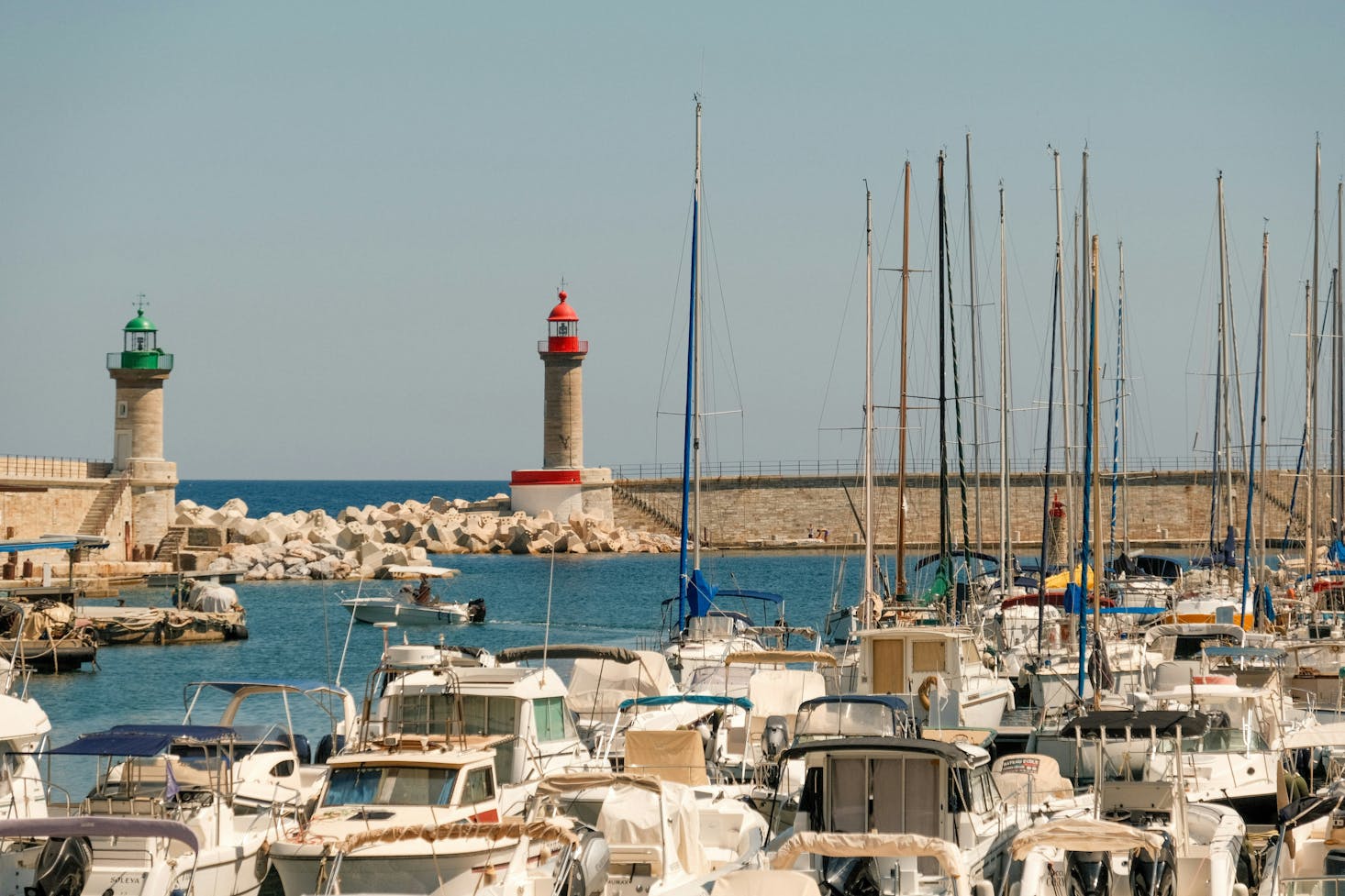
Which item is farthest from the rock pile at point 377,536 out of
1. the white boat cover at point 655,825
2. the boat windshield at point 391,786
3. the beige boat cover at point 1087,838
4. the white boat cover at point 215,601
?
the beige boat cover at point 1087,838

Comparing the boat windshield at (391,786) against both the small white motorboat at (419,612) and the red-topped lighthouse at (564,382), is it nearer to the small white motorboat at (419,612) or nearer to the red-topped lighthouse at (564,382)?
the small white motorboat at (419,612)

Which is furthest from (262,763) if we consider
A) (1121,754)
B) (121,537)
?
(121,537)

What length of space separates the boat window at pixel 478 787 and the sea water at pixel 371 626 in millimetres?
5131

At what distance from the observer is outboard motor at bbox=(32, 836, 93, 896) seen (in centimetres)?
1305

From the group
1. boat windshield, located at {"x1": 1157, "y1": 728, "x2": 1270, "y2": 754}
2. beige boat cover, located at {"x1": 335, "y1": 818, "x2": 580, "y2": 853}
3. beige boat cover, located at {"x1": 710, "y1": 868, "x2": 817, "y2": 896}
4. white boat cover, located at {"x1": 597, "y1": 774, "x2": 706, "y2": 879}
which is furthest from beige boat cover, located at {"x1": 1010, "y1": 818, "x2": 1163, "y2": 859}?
boat windshield, located at {"x1": 1157, "y1": 728, "x2": 1270, "y2": 754}

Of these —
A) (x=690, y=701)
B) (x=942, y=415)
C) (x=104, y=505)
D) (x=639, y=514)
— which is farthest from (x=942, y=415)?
(x=639, y=514)

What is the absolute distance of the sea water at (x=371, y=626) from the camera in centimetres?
3036

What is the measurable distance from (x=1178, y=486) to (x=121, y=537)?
47.2m

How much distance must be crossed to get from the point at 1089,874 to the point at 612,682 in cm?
988

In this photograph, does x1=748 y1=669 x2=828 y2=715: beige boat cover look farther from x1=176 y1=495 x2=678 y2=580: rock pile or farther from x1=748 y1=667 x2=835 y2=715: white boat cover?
x1=176 y1=495 x2=678 y2=580: rock pile

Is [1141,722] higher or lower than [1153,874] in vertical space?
higher

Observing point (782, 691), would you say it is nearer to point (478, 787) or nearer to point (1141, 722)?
point (1141, 722)

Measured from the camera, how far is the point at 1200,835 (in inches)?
567

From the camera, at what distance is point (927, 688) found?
71.5 ft
